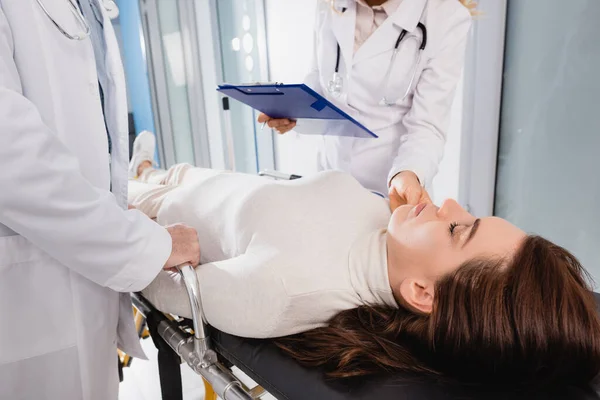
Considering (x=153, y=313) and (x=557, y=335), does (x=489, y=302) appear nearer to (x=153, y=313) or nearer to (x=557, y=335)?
(x=557, y=335)

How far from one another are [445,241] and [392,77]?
76 cm

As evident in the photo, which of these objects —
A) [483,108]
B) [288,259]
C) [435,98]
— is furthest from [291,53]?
[288,259]

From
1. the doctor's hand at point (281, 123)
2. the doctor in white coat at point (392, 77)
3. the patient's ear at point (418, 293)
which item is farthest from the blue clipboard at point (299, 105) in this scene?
the patient's ear at point (418, 293)

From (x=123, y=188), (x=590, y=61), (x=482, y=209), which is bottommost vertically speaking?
(x=482, y=209)

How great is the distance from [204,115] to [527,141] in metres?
2.80

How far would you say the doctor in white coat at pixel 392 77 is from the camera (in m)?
1.39

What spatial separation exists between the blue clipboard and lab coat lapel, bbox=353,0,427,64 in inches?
12.4

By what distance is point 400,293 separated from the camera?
0.92 metres

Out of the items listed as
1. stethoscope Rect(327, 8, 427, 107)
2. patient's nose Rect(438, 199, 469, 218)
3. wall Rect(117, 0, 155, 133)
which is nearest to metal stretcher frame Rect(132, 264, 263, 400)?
patient's nose Rect(438, 199, 469, 218)

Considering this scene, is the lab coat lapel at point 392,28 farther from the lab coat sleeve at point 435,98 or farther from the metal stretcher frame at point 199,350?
the metal stretcher frame at point 199,350

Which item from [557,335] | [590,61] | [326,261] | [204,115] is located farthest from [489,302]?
[204,115]

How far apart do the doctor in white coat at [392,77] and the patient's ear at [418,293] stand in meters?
0.39

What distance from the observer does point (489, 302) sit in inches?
31.6

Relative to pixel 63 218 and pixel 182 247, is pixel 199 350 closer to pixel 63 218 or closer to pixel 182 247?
pixel 182 247
